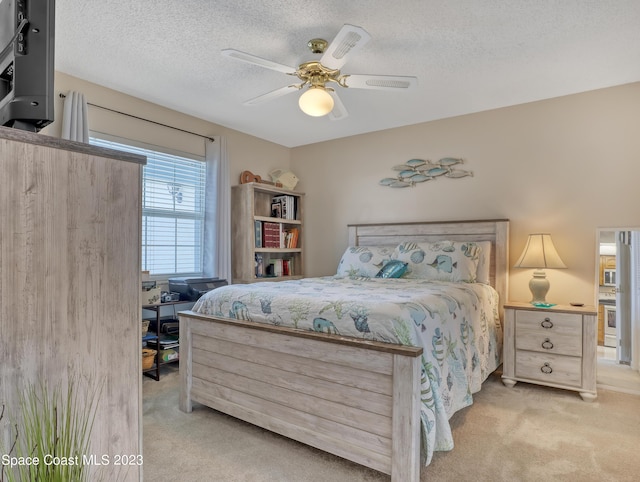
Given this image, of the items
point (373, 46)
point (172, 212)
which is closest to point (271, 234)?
point (172, 212)

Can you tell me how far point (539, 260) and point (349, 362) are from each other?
2096 millimetres

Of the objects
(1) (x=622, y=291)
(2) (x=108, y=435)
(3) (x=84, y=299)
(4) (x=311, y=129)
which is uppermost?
(4) (x=311, y=129)

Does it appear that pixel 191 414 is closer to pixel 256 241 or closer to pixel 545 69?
pixel 256 241

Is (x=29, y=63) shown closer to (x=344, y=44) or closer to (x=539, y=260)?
(x=344, y=44)

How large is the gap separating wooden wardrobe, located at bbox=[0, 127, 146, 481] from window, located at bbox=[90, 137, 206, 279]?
2408mm

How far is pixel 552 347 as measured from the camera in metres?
2.90

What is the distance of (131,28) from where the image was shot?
2297mm

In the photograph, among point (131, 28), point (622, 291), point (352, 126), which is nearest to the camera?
point (131, 28)

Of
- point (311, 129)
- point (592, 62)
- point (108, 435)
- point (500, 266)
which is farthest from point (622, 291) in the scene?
point (108, 435)

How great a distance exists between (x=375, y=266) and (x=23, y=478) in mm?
3004

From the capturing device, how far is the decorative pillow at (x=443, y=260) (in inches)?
126

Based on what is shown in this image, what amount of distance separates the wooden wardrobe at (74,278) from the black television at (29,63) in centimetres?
7

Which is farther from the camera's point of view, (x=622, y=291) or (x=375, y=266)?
(x=375, y=266)

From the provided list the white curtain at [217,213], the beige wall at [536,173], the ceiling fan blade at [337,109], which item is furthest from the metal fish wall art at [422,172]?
the white curtain at [217,213]
